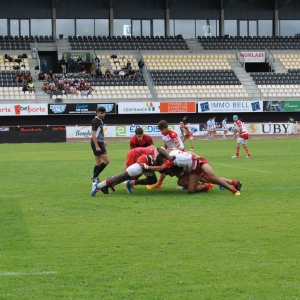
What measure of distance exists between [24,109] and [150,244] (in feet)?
133

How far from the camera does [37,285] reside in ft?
20.2

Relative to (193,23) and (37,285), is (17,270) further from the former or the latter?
(193,23)

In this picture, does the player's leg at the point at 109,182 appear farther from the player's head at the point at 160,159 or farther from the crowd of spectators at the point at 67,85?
the crowd of spectators at the point at 67,85

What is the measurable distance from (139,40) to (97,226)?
52.4 meters

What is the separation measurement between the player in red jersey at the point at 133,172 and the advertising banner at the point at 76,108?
116ft

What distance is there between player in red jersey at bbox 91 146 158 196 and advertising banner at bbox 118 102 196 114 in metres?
35.8

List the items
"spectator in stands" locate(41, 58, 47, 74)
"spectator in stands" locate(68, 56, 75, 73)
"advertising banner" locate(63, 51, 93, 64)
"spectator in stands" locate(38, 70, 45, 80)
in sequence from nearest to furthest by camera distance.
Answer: "spectator in stands" locate(38, 70, 45, 80)
"spectator in stands" locate(41, 58, 47, 74)
"spectator in stands" locate(68, 56, 75, 73)
"advertising banner" locate(63, 51, 93, 64)

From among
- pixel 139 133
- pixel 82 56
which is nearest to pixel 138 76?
pixel 82 56

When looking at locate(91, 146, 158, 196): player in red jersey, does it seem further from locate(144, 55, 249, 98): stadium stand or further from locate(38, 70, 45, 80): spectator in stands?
locate(38, 70, 45, 80): spectator in stands

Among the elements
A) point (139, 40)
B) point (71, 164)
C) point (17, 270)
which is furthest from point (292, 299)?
point (139, 40)

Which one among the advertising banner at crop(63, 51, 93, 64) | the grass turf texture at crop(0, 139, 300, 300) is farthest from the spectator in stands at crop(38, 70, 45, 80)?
the grass turf texture at crop(0, 139, 300, 300)

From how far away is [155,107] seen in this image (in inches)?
1959

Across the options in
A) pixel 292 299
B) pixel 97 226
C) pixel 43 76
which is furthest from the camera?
pixel 43 76

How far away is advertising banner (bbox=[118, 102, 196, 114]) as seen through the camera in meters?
49.2
